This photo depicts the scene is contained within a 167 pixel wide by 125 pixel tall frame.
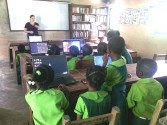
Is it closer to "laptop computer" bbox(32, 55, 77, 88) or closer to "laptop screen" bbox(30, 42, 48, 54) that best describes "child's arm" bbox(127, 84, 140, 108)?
"laptop computer" bbox(32, 55, 77, 88)

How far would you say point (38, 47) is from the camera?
12.0 feet

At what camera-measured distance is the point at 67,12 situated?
254 inches

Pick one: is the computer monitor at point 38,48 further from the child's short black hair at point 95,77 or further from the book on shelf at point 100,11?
the book on shelf at point 100,11

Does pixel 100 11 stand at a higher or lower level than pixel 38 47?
higher

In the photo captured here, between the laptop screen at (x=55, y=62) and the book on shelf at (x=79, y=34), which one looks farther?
the book on shelf at (x=79, y=34)

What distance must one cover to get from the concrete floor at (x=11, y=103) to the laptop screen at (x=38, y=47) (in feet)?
2.85

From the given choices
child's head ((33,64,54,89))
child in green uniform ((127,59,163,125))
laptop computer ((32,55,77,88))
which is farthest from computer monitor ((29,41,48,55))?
child in green uniform ((127,59,163,125))

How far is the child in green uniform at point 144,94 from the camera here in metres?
1.52

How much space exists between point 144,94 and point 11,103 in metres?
2.41

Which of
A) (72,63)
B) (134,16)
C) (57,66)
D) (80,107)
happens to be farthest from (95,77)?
(134,16)

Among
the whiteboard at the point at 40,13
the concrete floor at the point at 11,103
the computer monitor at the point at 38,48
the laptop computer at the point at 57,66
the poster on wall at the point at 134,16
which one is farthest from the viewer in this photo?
the whiteboard at the point at 40,13

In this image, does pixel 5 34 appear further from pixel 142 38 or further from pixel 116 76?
pixel 116 76

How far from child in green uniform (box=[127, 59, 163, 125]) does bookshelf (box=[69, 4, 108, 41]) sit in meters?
5.14

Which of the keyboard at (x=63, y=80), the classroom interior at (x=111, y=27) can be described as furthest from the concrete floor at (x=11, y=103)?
the keyboard at (x=63, y=80)
